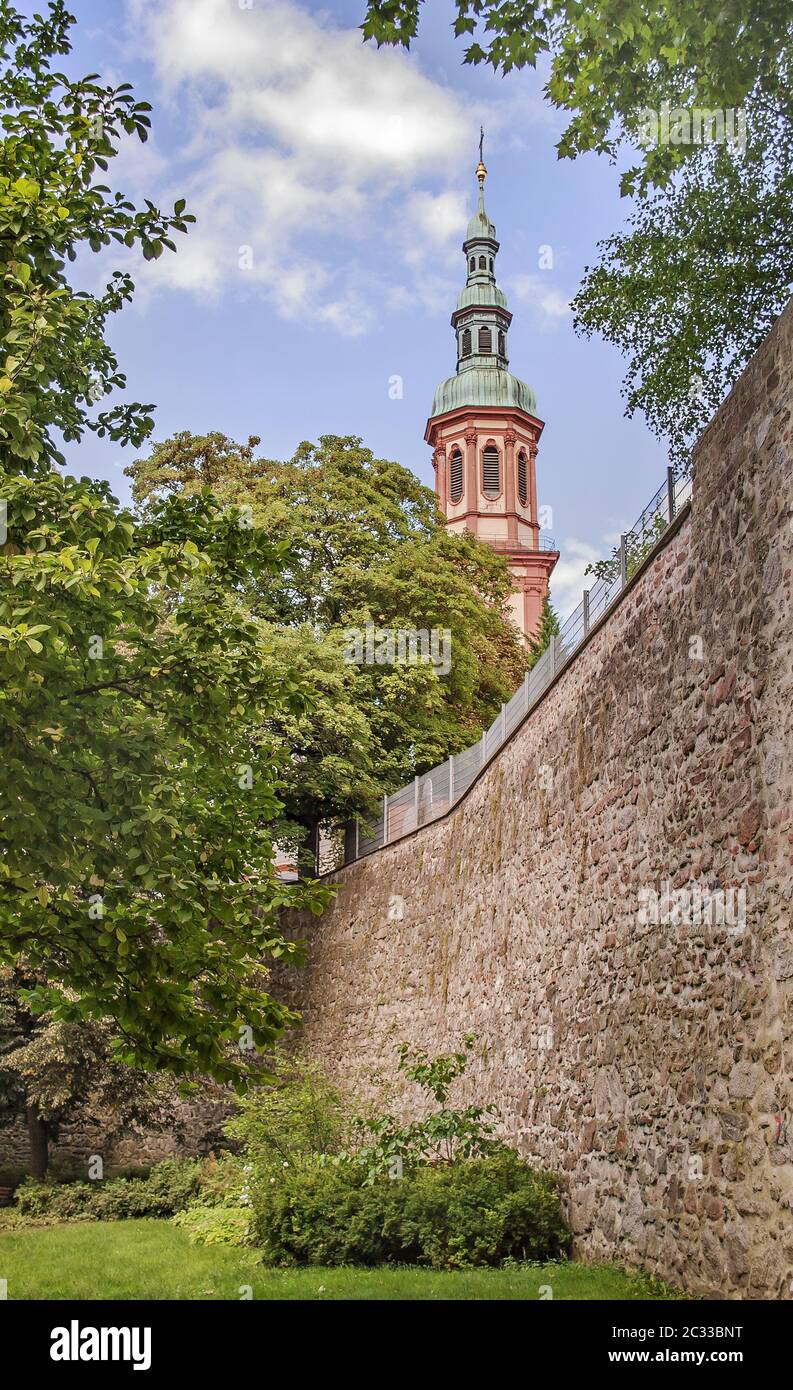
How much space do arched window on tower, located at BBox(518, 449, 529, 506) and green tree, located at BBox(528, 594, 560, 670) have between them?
28.7 feet

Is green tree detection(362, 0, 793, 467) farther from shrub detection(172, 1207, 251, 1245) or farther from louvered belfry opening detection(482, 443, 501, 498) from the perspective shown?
louvered belfry opening detection(482, 443, 501, 498)

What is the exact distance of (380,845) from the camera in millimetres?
23781

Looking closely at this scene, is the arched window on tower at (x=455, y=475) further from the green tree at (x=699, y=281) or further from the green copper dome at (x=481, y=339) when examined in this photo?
the green tree at (x=699, y=281)

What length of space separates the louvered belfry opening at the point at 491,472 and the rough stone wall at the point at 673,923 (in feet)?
138

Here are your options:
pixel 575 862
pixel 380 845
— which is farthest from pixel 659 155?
pixel 380 845

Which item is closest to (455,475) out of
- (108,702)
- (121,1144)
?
(121,1144)

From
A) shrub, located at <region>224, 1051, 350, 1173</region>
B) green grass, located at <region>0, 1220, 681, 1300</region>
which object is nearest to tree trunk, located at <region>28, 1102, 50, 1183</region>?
green grass, located at <region>0, 1220, 681, 1300</region>

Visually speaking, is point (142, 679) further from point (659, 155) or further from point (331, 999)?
point (331, 999)

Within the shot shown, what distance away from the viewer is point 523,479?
57.1 meters

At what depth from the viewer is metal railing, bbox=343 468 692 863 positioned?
1151 centimetres

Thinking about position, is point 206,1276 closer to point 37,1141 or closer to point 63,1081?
point 63,1081

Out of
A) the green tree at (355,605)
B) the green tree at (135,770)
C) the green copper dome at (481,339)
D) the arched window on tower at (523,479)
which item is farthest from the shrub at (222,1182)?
the green copper dome at (481,339)

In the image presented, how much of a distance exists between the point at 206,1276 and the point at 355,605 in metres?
17.4

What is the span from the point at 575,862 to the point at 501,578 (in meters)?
20.5
